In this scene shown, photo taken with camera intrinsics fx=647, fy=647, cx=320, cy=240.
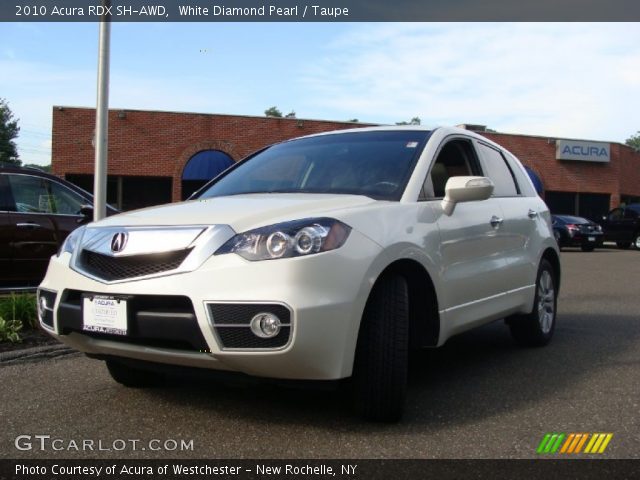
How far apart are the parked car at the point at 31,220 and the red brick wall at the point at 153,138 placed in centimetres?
1889

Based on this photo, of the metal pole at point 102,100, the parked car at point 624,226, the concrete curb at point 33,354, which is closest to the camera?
the concrete curb at point 33,354

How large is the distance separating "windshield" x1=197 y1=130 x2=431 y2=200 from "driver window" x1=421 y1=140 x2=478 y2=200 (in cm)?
16

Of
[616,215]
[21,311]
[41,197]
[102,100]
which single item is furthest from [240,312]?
[616,215]

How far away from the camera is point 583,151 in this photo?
32531 millimetres

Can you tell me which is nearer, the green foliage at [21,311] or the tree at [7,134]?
the green foliage at [21,311]

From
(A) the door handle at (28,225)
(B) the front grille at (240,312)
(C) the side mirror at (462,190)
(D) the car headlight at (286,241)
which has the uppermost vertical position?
(C) the side mirror at (462,190)

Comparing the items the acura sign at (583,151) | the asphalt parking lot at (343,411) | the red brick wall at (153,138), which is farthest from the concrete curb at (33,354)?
the acura sign at (583,151)

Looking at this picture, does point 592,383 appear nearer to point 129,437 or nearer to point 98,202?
point 129,437

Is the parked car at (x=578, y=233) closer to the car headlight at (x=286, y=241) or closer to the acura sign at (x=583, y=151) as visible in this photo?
the acura sign at (x=583, y=151)

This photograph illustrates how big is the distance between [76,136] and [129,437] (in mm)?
24394

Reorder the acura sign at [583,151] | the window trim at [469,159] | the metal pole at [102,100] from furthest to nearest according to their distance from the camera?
the acura sign at [583,151], the metal pole at [102,100], the window trim at [469,159]

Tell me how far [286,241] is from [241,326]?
43 centimetres

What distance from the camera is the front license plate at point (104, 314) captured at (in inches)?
120

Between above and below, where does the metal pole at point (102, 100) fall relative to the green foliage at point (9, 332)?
above
